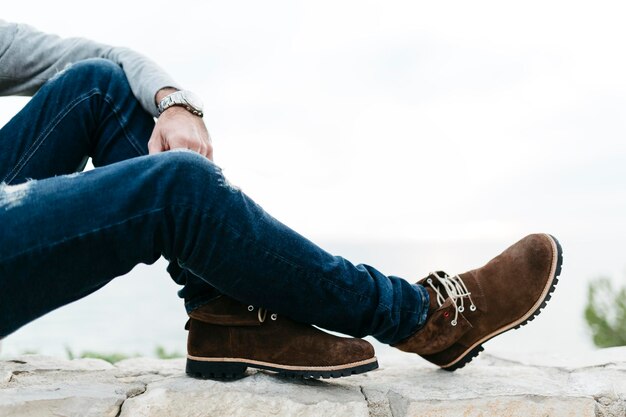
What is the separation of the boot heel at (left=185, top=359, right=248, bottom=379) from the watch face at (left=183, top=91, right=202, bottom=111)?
1.77 ft

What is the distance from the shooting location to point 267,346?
1255mm

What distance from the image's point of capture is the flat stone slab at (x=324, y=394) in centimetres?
120

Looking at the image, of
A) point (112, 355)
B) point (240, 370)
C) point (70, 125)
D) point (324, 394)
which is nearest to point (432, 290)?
point (324, 394)

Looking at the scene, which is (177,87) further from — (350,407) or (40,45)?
(350,407)

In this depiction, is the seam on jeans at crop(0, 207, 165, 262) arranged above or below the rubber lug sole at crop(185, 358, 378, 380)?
above

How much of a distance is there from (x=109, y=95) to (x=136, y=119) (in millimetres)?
82

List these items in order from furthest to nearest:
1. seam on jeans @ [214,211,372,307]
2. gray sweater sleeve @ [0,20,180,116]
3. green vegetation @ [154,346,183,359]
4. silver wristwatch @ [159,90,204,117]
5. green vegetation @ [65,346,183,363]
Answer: green vegetation @ [154,346,183,359]
green vegetation @ [65,346,183,363]
gray sweater sleeve @ [0,20,180,116]
silver wristwatch @ [159,90,204,117]
seam on jeans @ [214,211,372,307]

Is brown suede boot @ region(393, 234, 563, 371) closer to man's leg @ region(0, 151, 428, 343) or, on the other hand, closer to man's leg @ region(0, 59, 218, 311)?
man's leg @ region(0, 151, 428, 343)

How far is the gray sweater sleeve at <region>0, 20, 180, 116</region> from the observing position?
152 cm

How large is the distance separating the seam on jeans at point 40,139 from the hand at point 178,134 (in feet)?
0.70

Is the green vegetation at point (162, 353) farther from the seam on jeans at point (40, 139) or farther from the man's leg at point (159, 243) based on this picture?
the man's leg at point (159, 243)

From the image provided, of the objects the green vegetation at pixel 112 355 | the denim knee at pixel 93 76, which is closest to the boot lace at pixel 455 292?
the denim knee at pixel 93 76

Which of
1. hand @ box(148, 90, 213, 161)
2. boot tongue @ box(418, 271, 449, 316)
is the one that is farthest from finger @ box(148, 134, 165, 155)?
boot tongue @ box(418, 271, 449, 316)

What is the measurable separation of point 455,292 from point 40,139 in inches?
38.2
